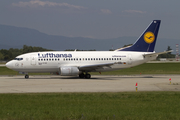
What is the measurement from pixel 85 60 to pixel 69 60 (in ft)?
8.17

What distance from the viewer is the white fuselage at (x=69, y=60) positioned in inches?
1465

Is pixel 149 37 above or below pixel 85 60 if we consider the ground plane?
above

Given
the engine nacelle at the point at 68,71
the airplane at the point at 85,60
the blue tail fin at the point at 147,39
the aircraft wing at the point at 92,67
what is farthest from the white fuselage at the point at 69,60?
the engine nacelle at the point at 68,71

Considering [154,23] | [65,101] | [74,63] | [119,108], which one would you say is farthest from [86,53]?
[119,108]

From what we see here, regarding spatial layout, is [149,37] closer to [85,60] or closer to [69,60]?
[85,60]


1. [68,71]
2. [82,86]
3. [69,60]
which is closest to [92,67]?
[68,71]

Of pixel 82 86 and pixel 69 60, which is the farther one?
pixel 69 60

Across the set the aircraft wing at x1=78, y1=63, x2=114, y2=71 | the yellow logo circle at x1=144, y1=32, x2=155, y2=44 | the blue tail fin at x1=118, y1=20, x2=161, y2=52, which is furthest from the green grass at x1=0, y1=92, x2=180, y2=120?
the yellow logo circle at x1=144, y1=32, x2=155, y2=44

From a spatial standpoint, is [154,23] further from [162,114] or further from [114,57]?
[162,114]

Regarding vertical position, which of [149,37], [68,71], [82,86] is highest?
[149,37]

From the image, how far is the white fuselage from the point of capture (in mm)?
37219

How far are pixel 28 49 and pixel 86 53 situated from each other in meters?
119

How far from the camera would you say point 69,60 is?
38156 millimetres

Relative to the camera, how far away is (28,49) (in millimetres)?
152500
